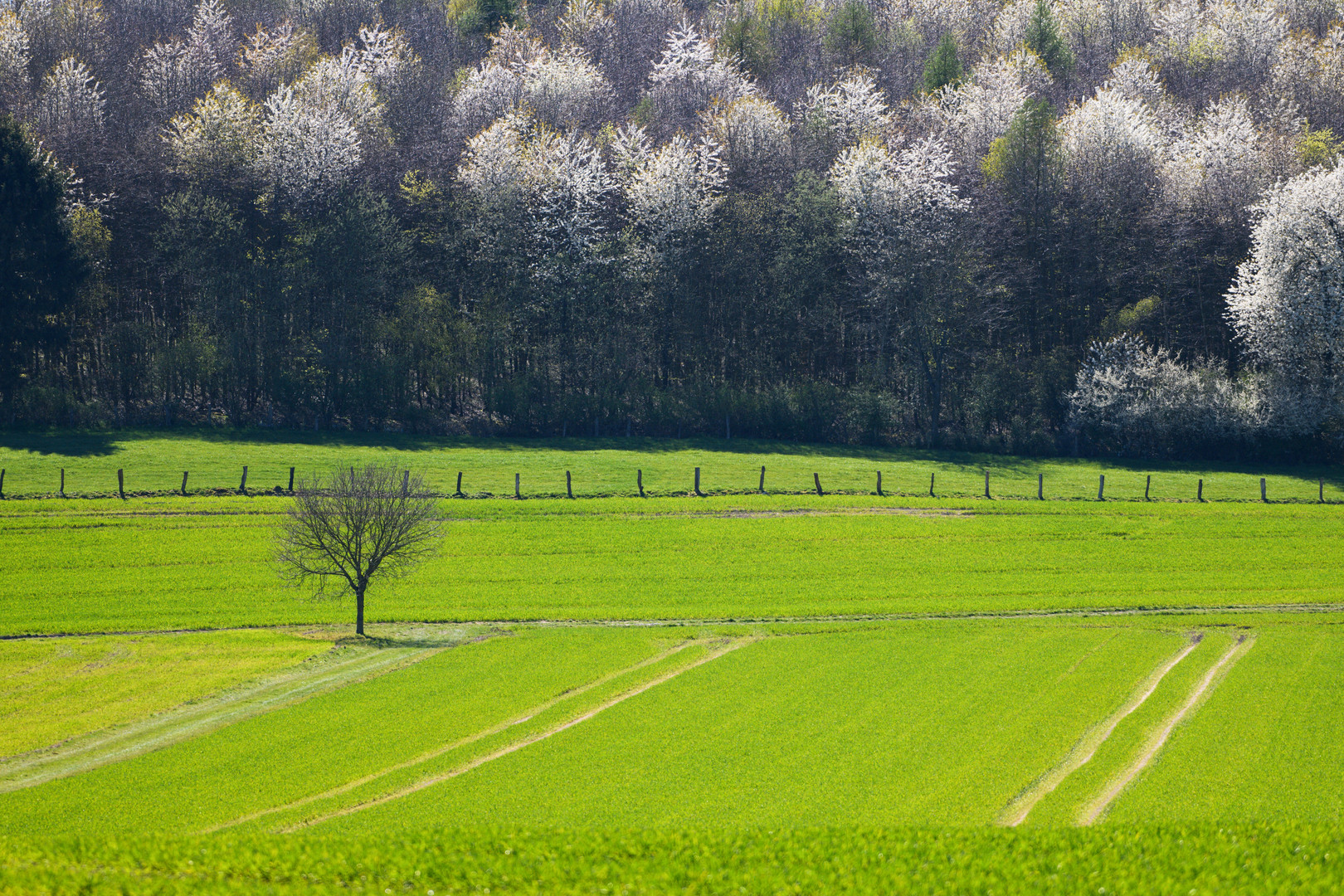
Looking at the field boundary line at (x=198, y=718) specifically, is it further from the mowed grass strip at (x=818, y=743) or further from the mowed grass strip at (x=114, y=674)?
the mowed grass strip at (x=818, y=743)

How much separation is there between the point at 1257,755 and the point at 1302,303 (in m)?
48.6

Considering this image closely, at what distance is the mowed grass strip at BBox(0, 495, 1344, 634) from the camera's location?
111 ft

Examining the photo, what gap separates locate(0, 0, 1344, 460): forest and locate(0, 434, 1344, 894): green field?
53.5ft

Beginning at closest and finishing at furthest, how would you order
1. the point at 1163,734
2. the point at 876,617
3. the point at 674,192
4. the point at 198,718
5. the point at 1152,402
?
the point at 1163,734 < the point at 198,718 < the point at 876,617 < the point at 1152,402 < the point at 674,192

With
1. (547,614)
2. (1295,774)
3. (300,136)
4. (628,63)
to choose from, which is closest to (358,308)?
(300,136)

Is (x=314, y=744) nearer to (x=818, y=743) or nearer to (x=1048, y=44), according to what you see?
(x=818, y=743)

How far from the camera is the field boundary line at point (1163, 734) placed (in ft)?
56.4

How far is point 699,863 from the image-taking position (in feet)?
41.1

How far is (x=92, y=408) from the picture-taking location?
57438 millimetres

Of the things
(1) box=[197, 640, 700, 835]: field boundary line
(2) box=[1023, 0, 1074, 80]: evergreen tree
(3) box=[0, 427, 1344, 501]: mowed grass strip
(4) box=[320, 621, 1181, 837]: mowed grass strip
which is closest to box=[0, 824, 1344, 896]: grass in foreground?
(4) box=[320, 621, 1181, 837]: mowed grass strip

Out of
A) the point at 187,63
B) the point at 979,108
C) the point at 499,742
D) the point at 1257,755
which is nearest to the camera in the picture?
the point at 1257,755

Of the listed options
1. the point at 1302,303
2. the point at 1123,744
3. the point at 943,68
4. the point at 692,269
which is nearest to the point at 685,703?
the point at 1123,744

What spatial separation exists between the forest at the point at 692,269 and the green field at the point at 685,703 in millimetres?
16293

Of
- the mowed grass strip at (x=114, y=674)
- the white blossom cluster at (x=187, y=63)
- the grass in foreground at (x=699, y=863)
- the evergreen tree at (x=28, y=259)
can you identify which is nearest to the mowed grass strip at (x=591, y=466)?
the evergreen tree at (x=28, y=259)
